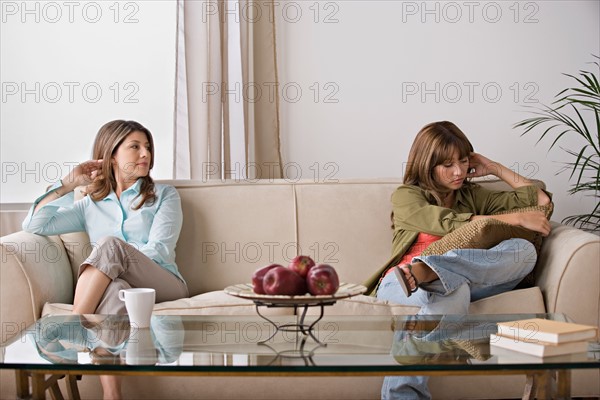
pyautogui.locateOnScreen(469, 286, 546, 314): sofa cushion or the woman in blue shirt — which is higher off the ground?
the woman in blue shirt

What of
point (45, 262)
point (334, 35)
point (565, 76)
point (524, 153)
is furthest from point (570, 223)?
point (45, 262)

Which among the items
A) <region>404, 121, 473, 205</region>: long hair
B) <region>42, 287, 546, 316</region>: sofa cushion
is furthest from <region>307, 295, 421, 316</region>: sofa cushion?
<region>404, 121, 473, 205</region>: long hair

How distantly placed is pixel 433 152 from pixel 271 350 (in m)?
1.41

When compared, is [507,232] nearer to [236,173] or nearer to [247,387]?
[247,387]

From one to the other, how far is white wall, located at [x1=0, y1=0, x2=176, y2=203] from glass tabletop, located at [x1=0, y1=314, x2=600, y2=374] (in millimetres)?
1676

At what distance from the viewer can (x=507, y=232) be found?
272 centimetres

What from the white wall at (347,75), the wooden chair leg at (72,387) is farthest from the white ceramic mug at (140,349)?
the white wall at (347,75)

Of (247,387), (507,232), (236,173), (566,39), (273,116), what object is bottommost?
(247,387)

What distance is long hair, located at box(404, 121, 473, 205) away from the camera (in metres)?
2.94

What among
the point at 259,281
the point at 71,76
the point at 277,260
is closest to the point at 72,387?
the point at 259,281

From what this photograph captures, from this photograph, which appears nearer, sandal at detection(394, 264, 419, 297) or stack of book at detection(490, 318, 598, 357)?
stack of book at detection(490, 318, 598, 357)

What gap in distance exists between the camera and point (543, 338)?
68.1 inches

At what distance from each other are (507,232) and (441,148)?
1.37 ft

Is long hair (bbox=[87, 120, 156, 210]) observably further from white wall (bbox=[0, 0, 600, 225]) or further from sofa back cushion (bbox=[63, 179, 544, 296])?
white wall (bbox=[0, 0, 600, 225])
